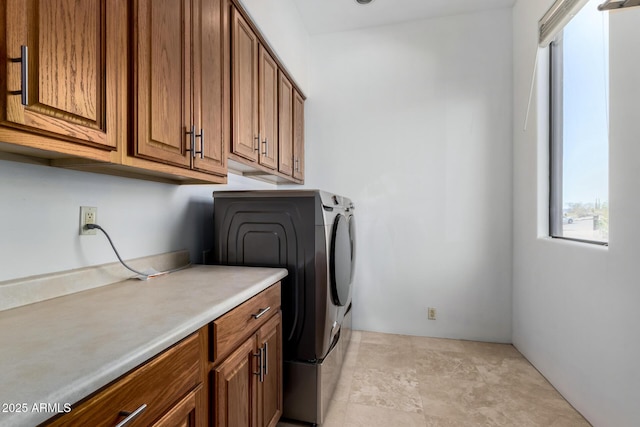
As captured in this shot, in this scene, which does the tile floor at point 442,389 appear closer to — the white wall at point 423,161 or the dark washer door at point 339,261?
the white wall at point 423,161

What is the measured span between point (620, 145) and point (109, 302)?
7.36ft

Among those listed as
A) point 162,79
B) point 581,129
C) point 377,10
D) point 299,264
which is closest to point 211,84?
point 162,79

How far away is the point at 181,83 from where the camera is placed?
4.06 feet

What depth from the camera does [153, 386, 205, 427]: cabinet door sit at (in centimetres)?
77

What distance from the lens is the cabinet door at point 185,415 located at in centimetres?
77

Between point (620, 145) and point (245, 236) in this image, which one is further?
point (245, 236)

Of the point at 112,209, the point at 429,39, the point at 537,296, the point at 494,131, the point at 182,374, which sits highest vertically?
the point at 429,39

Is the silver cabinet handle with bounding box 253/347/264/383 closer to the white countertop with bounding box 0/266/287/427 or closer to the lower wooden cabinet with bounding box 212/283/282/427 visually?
the lower wooden cabinet with bounding box 212/283/282/427

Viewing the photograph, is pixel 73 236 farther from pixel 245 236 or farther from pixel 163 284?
pixel 245 236

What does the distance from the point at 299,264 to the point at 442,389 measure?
1.31 metres

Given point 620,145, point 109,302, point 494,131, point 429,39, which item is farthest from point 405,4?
point 109,302

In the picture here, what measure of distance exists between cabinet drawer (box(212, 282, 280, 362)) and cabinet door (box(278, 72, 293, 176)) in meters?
1.24

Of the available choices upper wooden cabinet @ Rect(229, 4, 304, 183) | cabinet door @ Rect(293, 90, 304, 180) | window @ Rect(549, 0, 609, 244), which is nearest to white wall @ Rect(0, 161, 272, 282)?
upper wooden cabinet @ Rect(229, 4, 304, 183)

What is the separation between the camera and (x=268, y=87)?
7.16ft
